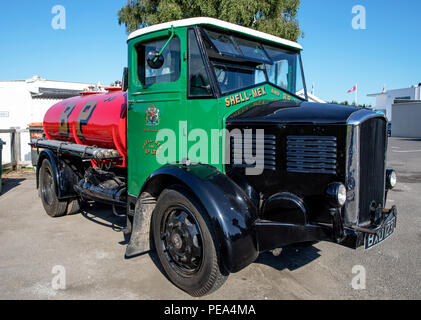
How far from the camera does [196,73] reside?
349 centimetres

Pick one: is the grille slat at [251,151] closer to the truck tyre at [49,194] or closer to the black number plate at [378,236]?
the black number plate at [378,236]

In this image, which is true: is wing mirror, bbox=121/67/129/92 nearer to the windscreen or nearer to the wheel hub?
the windscreen

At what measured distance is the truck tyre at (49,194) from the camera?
593cm

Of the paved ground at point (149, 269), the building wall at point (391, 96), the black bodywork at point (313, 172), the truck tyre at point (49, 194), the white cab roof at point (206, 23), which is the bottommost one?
the paved ground at point (149, 269)

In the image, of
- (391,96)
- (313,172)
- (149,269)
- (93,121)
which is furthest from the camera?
(391,96)

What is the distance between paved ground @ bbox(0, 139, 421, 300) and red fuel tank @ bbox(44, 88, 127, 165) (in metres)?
1.37

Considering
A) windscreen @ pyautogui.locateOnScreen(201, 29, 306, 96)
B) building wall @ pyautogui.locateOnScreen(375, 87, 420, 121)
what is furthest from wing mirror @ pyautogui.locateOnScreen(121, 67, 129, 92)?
building wall @ pyautogui.locateOnScreen(375, 87, 420, 121)

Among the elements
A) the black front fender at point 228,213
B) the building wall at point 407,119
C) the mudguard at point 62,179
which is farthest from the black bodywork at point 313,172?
the building wall at point 407,119

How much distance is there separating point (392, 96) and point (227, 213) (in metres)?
50.6

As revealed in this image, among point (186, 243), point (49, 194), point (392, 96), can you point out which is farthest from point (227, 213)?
point (392, 96)

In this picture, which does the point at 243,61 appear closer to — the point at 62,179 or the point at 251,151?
the point at 251,151

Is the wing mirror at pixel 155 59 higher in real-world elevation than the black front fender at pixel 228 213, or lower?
higher

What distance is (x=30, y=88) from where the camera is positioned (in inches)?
738

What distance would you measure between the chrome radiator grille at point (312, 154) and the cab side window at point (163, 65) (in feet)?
4.65
